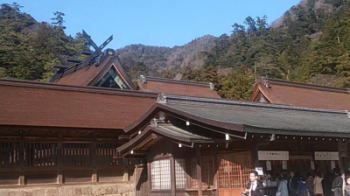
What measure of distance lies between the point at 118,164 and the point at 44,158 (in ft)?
9.19

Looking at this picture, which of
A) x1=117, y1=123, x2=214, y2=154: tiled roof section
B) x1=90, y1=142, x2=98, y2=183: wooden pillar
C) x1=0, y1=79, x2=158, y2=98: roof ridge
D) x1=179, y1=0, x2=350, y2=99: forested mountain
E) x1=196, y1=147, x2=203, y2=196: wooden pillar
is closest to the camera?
x1=117, y1=123, x2=214, y2=154: tiled roof section

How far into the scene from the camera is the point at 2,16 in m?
77.8

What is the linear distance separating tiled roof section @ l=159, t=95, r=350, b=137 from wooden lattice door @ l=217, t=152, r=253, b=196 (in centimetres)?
101

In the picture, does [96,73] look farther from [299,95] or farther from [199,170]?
[299,95]

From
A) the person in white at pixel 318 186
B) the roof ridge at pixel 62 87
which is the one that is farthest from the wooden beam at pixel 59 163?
the person in white at pixel 318 186

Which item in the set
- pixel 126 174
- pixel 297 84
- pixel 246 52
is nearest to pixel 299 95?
pixel 297 84

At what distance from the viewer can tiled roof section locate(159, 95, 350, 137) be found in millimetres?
12188

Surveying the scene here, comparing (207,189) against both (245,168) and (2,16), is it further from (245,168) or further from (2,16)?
(2,16)

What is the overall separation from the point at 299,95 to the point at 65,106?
17.3 m

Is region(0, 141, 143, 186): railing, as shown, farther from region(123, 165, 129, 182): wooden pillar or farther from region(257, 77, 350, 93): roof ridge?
region(257, 77, 350, 93): roof ridge

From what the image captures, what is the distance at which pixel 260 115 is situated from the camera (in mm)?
15758

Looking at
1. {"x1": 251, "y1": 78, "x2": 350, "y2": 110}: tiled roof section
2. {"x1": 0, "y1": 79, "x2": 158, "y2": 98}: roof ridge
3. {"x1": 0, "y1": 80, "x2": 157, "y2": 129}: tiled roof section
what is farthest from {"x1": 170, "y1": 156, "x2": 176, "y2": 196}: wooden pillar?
{"x1": 251, "y1": 78, "x2": 350, "y2": 110}: tiled roof section

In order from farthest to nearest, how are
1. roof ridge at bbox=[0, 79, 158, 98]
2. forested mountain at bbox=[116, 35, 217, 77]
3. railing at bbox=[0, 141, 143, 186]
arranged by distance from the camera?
forested mountain at bbox=[116, 35, 217, 77] → roof ridge at bbox=[0, 79, 158, 98] → railing at bbox=[0, 141, 143, 186]

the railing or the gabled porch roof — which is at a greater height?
the gabled porch roof
